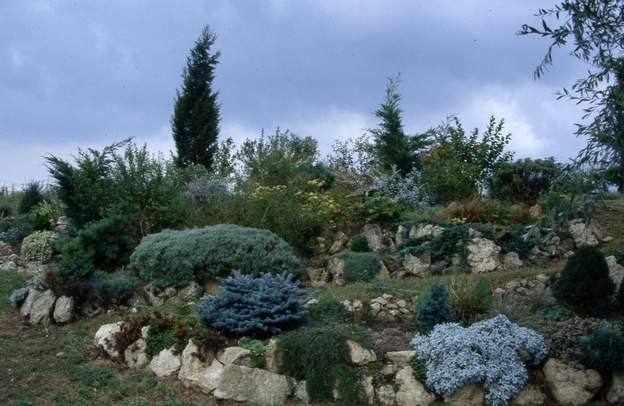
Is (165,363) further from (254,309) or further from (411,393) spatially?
(411,393)

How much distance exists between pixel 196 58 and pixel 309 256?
602 inches

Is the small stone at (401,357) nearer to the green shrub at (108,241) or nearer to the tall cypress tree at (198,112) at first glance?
the green shrub at (108,241)

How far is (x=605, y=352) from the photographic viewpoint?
6859mm

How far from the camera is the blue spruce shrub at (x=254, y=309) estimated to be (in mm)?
7676

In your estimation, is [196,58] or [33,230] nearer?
[33,230]

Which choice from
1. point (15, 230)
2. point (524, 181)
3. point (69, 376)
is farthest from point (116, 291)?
point (524, 181)

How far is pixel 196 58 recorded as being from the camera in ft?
85.5

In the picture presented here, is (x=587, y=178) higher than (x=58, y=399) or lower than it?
higher

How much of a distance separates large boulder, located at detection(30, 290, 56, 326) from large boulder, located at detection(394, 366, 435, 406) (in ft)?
18.5

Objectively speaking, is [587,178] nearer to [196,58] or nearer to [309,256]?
[309,256]

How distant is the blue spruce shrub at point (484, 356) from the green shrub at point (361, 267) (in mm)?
3744

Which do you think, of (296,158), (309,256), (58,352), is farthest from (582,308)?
(296,158)

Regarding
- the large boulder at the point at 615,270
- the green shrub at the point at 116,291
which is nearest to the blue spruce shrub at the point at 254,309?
the green shrub at the point at 116,291

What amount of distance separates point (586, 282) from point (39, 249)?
10.8 m
